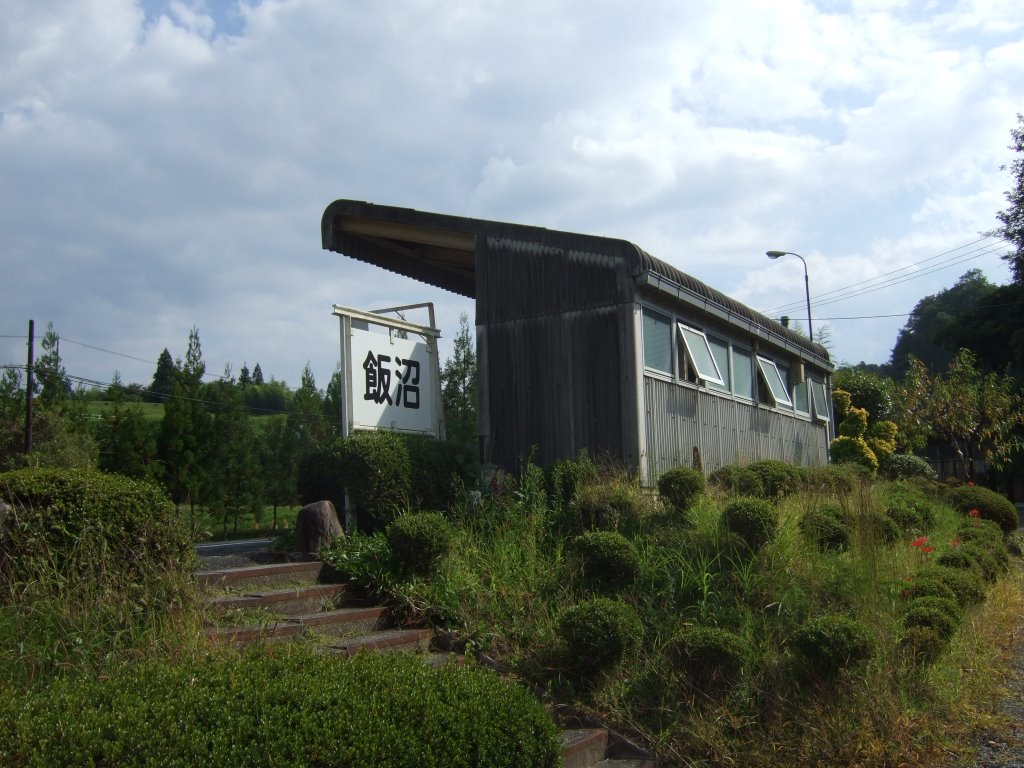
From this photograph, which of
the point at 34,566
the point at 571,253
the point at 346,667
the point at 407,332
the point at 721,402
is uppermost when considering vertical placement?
the point at 571,253

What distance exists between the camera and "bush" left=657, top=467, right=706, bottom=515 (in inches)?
348

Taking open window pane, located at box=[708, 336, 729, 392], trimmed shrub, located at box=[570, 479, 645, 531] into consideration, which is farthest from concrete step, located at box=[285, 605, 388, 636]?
open window pane, located at box=[708, 336, 729, 392]

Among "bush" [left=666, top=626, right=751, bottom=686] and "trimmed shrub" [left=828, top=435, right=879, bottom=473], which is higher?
"trimmed shrub" [left=828, top=435, right=879, bottom=473]

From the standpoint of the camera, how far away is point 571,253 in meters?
11.4

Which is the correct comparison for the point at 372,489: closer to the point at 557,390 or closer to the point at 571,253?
the point at 557,390

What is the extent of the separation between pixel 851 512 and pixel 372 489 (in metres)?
4.59

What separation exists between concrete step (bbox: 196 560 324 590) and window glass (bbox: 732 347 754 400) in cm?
824

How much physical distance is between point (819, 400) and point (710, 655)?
14625 millimetres

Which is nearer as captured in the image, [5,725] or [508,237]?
[5,725]

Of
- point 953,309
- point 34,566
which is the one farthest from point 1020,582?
point 953,309

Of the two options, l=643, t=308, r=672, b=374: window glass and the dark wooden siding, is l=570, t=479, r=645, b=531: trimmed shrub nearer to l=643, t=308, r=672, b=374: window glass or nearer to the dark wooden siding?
the dark wooden siding

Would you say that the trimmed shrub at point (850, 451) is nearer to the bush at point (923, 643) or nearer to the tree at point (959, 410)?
the tree at point (959, 410)

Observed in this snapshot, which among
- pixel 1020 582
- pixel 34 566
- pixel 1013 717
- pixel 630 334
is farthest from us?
pixel 630 334

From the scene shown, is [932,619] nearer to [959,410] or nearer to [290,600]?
[290,600]
